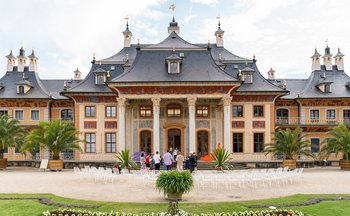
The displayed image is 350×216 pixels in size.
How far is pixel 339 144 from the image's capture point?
34.4m

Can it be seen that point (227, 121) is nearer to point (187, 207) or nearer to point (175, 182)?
point (175, 182)

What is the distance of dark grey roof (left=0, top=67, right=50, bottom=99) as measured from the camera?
45.8 meters

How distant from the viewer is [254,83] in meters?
41.9

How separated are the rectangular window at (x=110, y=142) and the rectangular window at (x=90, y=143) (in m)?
1.25

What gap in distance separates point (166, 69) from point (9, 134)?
14.9 meters

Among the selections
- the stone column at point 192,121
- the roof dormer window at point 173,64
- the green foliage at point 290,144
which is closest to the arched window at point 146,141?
the stone column at point 192,121

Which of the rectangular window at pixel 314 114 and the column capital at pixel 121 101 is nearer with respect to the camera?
Result: the column capital at pixel 121 101

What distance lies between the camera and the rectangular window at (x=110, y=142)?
4122cm

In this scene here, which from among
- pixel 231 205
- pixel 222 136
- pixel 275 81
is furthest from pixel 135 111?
pixel 231 205

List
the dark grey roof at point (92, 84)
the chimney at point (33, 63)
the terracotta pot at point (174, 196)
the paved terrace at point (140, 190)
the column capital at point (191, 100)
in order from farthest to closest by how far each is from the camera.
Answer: the chimney at point (33, 63)
the dark grey roof at point (92, 84)
the column capital at point (191, 100)
the paved terrace at point (140, 190)
the terracotta pot at point (174, 196)

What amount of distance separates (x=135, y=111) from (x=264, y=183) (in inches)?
791

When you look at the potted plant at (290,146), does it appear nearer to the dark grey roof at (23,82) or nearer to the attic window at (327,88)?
the attic window at (327,88)

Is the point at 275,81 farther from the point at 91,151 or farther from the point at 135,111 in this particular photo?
the point at 91,151

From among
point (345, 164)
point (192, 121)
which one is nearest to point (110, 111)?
point (192, 121)
